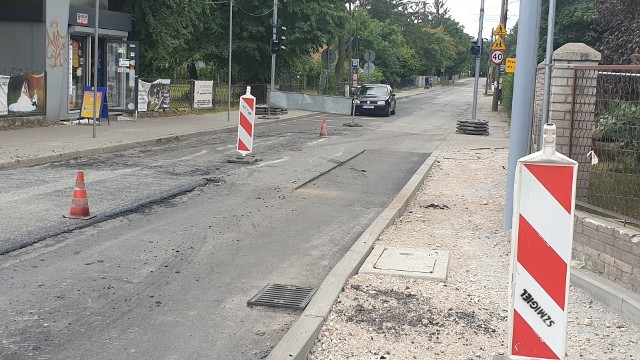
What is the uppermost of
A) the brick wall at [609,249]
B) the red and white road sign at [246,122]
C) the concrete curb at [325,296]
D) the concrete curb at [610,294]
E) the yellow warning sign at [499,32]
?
the yellow warning sign at [499,32]

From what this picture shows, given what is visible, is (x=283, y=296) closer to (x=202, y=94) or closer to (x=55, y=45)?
(x=55, y=45)

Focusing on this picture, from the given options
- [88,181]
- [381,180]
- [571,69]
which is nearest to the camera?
[571,69]

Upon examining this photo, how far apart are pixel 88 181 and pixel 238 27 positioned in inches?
1077

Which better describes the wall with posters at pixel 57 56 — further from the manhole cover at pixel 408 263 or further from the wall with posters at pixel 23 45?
the manhole cover at pixel 408 263

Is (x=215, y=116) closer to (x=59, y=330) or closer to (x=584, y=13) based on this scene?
(x=584, y=13)

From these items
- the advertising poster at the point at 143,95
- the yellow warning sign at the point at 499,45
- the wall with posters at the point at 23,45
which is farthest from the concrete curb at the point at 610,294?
the yellow warning sign at the point at 499,45

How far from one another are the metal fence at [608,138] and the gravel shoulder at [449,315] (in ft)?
3.32

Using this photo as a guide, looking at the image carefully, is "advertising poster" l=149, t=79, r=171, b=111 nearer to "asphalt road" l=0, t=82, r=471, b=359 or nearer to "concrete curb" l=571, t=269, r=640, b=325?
"asphalt road" l=0, t=82, r=471, b=359

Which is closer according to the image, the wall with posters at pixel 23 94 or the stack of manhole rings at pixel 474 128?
the wall with posters at pixel 23 94

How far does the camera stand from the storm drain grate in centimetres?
616

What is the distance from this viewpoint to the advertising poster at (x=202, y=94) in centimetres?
3069

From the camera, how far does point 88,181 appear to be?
1216 centimetres

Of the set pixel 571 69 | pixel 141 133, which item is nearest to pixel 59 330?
pixel 571 69

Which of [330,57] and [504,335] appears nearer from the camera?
[504,335]
